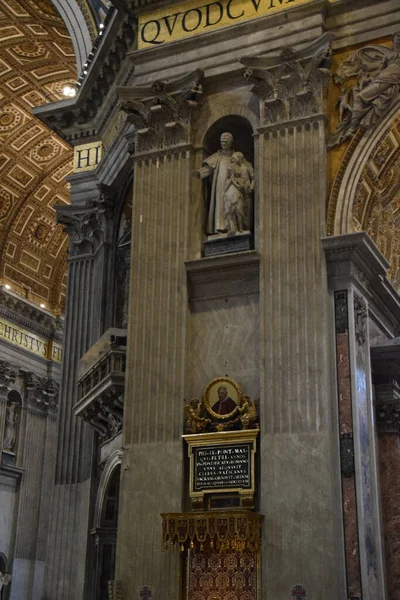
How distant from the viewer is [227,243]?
1179 cm

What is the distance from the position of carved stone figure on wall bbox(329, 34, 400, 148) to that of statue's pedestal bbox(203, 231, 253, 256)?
1532 mm

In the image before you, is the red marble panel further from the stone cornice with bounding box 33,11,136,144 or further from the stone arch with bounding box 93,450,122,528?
the stone cornice with bounding box 33,11,136,144

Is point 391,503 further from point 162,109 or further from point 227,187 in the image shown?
point 162,109

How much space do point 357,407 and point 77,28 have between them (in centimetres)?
956

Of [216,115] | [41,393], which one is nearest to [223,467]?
[216,115]

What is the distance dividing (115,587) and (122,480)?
1.22 meters

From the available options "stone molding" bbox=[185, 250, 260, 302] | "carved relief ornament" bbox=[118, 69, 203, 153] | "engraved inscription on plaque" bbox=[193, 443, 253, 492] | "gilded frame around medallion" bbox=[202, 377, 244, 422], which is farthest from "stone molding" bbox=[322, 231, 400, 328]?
"carved relief ornament" bbox=[118, 69, 203, 153]

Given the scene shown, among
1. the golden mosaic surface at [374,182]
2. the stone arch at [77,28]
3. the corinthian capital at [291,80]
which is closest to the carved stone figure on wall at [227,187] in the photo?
the corinthian capital at [291,80]

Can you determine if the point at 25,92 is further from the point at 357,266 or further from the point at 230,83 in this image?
the point at 357,266

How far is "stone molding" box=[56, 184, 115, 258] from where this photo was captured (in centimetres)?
1570

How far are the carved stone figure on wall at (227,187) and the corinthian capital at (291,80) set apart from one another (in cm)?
62

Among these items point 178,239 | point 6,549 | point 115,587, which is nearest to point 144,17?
point 178,239

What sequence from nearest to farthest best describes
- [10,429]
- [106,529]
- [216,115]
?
[216,115] < [106,529] < [10,429]

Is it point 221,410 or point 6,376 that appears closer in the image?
point 221,410
